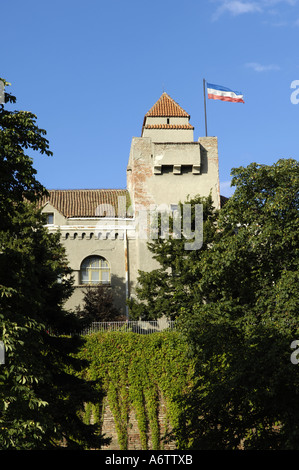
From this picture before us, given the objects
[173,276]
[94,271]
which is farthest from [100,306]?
[94,271]

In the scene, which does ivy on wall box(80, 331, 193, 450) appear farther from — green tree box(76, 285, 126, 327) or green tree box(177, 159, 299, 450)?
green tree box(177, 159, 299, 450)

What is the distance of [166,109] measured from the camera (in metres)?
48.8

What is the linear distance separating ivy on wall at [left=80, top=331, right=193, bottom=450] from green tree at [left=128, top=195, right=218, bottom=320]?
167 inches

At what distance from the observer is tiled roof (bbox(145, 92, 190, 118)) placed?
158 ft

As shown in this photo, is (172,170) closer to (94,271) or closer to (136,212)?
(136,212)

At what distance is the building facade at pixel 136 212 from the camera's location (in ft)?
145

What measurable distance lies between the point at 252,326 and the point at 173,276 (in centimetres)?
1590

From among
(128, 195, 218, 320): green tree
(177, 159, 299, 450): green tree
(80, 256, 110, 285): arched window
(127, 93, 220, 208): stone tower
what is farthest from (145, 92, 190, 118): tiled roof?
(177, 159, 299, 450): green tree

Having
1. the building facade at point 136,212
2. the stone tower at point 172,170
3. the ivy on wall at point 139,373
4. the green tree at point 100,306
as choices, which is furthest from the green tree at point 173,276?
the stone tower at point 172,170

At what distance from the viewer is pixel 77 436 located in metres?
19.6

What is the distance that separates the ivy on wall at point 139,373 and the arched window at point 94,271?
44.0 feet

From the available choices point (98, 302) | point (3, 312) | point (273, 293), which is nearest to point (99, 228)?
point (98, 302)

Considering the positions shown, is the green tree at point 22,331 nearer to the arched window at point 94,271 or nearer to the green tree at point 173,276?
the green tree at point 173,276
